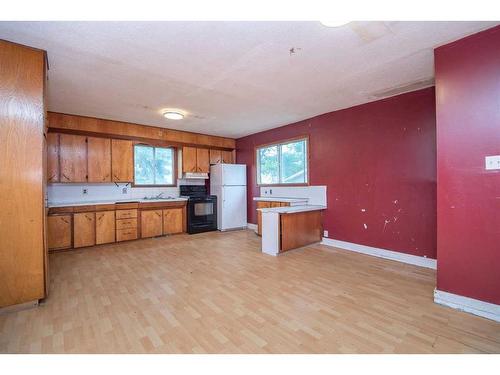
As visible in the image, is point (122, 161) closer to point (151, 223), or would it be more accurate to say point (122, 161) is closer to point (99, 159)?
point (99, 159)

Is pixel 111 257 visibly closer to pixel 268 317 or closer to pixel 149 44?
pixel 268 317

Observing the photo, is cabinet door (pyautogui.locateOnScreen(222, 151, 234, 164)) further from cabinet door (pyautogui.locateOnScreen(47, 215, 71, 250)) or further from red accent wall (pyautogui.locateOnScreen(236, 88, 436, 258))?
cabinet door (pyautogui.locateOnScreen(47, 215, 71, 250))

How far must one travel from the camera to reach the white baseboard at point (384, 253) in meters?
3.02

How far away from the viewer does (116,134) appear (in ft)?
14.7

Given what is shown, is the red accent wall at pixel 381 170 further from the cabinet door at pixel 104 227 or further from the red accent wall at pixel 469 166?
the cabinet door at pixel 104 227

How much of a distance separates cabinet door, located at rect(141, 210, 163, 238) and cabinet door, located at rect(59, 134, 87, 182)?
1321 mm

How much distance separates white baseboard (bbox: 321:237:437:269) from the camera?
3018 mm

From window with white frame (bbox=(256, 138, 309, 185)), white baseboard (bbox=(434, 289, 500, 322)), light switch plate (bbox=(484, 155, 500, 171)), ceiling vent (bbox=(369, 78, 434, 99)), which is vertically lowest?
white baseboard (bbox=(434, 289, 500, 322))

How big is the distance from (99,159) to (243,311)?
4.19 meters

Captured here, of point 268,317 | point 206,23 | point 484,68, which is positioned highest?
point 206,23

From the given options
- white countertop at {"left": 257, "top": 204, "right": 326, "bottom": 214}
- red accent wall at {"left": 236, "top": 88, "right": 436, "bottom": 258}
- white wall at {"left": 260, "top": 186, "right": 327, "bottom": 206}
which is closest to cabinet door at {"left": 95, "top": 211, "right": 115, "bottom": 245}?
white countertop at {"left": 257, "top": 204, "right": 326, "bottom": 214}

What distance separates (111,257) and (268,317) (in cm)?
292
